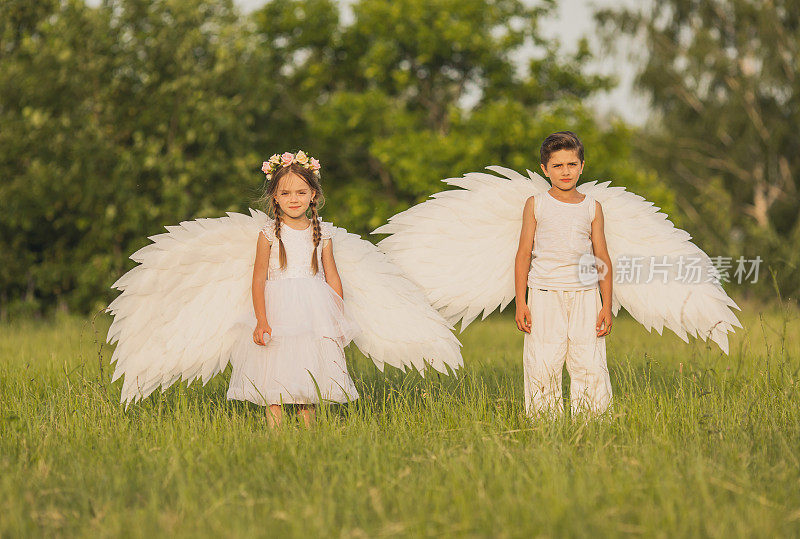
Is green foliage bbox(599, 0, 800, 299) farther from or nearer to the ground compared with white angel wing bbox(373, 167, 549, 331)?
farther from the ground

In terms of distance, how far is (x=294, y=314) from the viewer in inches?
175

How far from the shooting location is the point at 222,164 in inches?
577

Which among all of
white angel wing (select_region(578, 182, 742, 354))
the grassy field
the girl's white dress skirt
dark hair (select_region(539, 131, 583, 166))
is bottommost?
the grassy field

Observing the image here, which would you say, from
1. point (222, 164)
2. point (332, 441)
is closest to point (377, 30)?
point (222, 164)

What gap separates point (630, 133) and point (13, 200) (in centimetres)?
1371

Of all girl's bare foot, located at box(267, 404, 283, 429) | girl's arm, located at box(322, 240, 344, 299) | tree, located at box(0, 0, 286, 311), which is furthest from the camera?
tree, located at box(0, 0, 286, 311)

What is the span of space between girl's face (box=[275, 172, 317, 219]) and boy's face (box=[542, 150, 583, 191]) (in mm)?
1543

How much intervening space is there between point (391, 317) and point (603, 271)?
1.35 m

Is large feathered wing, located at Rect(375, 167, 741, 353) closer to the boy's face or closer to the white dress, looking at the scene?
the boy's face

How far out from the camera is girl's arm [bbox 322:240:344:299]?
15.0ft

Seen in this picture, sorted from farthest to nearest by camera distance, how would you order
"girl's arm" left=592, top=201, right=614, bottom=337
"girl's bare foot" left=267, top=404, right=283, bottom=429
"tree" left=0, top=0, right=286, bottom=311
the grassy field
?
"tree" left=0, top=0, right=286, bottom=311 → "girl's arm" left=592, top=201, right=614, bottom=337 → "girl's bare foot" left=267, top=404, right=283, bottom=429 → the grassy field

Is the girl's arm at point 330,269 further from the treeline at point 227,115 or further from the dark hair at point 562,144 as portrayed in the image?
the treeline at point 227,115

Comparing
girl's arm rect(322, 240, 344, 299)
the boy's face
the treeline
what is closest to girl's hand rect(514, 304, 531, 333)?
the boy's face

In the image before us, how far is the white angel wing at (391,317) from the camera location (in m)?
4.53
